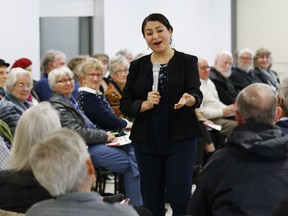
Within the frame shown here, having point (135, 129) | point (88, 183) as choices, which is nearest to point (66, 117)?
point (135, 129)

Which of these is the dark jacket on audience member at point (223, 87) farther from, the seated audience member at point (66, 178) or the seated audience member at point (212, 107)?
the seated audience member at point (66, 178)

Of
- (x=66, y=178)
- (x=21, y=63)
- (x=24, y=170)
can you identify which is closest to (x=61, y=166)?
(x=66, y=178)

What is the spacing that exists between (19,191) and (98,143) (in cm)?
235

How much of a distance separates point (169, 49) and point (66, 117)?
146 cm

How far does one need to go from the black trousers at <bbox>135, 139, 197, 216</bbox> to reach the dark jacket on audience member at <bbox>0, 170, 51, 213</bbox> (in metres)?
1.08

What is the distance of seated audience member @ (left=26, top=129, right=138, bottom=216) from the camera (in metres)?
2.15

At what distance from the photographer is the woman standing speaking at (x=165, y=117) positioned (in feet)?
12.8

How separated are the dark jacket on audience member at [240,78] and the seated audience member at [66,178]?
5780mm

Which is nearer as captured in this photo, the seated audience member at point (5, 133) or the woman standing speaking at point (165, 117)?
the woman standing speaking at point (165, 117)

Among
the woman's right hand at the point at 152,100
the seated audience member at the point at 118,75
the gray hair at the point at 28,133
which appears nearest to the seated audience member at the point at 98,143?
the seated audience member at the point at 118,75

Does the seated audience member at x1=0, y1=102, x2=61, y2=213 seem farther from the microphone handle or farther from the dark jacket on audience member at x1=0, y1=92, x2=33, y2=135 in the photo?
the dark jacket on audience member at x1=0, y1=92, x2=33, y2=135

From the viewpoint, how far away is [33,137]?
2.99 metres

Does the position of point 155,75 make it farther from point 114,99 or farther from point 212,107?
point 212,107

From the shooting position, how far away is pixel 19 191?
3.00 meters
